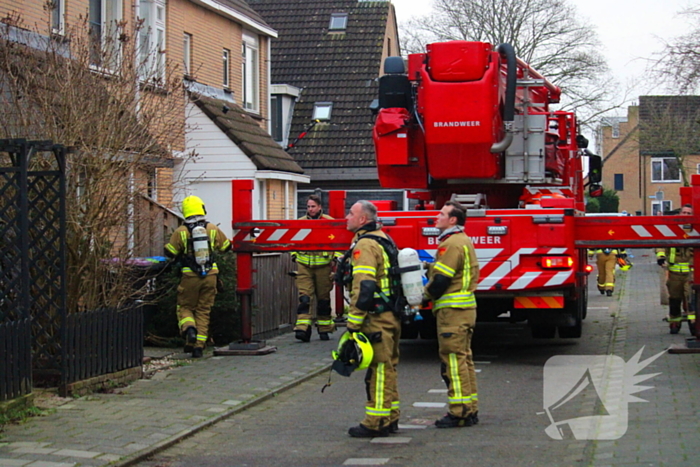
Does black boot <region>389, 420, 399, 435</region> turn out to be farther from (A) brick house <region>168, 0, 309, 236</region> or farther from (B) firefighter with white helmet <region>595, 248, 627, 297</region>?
(B) firefighter with white helmet <region>595, 248, 627, 297</region>

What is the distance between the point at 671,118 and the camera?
4631 centimetres

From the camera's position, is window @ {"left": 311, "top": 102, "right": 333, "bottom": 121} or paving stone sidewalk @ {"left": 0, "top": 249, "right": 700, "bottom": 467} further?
window @ {"left": 311, "top": 102, "right": 333, "bottom": 121}

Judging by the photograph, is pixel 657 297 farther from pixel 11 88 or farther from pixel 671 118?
pixel 671 118

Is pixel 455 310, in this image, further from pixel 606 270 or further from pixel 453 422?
pixel 606 270

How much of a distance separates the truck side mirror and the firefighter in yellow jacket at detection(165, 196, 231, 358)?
673 cm

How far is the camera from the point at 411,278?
7.62m

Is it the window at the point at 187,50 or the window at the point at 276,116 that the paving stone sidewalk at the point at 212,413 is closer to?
the window at the point at 187,50

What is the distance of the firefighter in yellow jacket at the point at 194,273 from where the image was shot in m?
11.5

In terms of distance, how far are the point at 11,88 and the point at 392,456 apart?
192 inches

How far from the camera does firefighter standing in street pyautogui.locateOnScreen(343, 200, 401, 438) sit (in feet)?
24.5

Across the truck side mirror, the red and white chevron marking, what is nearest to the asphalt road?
the red and white chevron marking

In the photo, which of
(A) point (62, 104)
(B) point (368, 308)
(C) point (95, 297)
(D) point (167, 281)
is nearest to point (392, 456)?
(B) point (368, 308)

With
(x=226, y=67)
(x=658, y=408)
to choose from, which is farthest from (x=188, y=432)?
(x=226, y=67)

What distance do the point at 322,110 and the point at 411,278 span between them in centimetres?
2202
